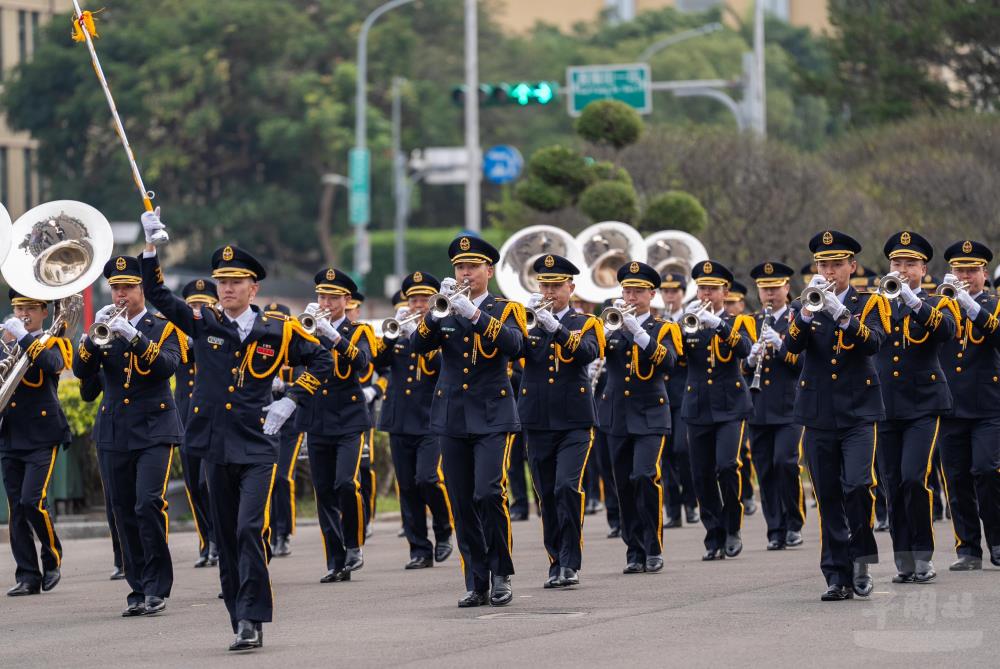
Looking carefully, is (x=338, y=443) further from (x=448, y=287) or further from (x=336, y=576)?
(x=448, y=287)

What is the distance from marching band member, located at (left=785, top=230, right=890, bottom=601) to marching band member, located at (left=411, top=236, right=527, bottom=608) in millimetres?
1757

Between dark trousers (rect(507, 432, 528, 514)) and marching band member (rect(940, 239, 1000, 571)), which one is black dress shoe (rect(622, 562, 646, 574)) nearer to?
marching band member (rect(940, 239, 1000, 571))

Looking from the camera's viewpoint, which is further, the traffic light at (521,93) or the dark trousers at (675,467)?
the traffic light at (521,93)

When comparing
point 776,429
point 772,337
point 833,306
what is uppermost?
point 833,306

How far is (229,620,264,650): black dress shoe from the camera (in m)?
10.7

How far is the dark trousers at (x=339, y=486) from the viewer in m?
14.8

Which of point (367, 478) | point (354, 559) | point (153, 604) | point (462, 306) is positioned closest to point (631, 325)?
point (462, 306)

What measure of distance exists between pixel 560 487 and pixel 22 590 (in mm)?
3784

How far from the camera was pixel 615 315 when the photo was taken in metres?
14.0

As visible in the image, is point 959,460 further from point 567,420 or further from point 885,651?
point 885,651

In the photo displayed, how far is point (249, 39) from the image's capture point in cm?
6338

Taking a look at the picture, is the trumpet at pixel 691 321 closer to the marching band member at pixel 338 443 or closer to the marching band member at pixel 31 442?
the marching band member at pixel 338 443

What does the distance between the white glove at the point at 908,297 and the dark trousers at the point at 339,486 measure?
14.7 ft

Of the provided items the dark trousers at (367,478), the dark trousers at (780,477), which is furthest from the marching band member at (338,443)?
the dark trousers at (780,477)
